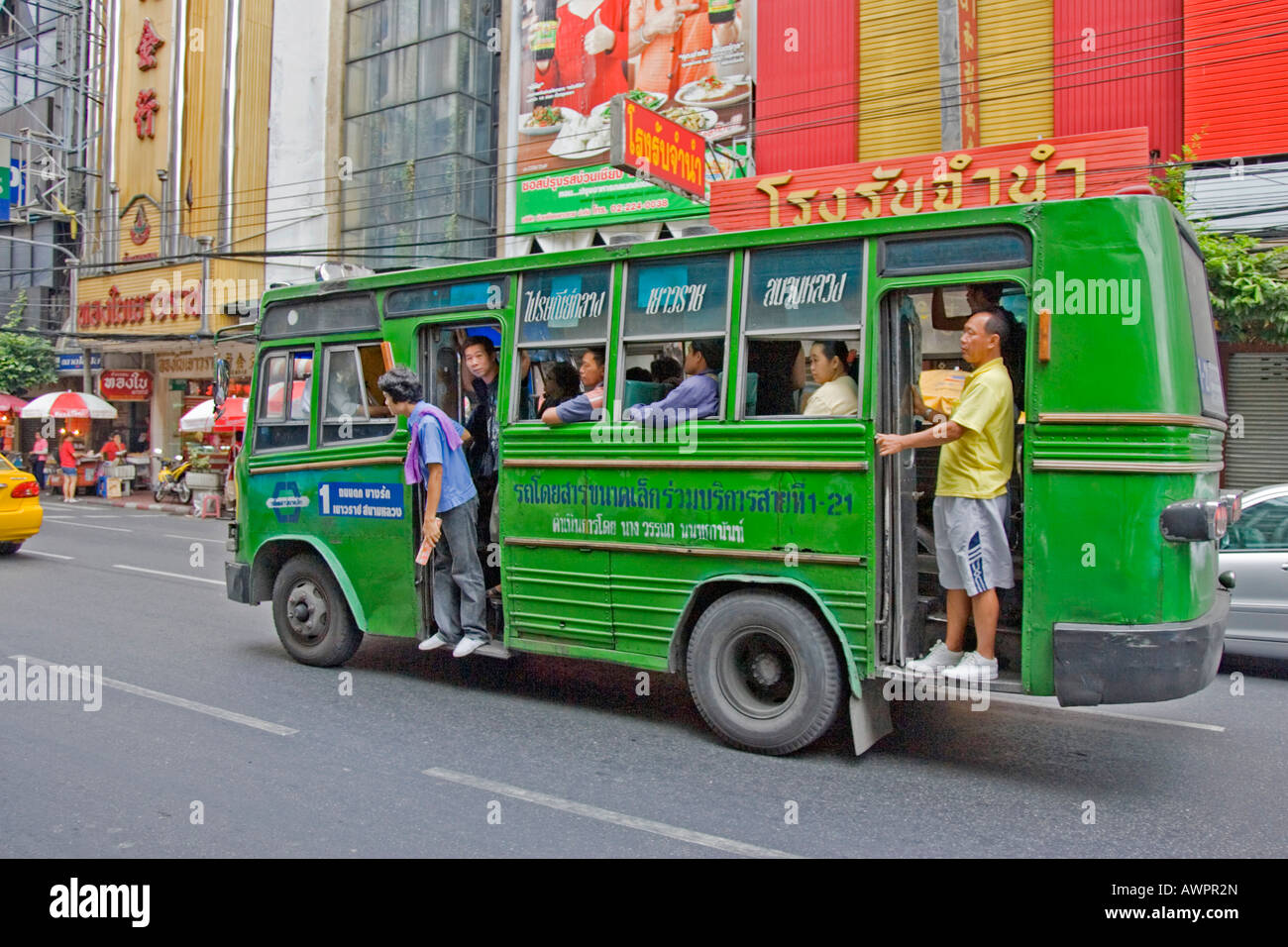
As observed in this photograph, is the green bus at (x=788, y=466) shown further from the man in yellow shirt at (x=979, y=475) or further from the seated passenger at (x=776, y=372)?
the man in yellow shirt at (x=979, y=475)

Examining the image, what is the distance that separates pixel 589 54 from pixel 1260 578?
54.6ft

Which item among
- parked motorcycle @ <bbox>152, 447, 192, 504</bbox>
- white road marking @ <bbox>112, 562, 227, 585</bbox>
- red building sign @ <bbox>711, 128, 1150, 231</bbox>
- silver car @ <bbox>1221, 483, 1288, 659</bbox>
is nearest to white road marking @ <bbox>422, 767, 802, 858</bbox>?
silver car @ <bbox>1221, 483, 1288, 659</bbox>

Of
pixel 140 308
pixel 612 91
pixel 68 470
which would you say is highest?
pixel 612 91

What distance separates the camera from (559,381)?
22.0 ft

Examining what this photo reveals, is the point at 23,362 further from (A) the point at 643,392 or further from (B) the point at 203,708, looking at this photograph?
(A) the point at 643,392

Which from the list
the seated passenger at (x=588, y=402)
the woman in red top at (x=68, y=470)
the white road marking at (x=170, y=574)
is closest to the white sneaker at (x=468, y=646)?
the seated passenger at (x=588, y=402)

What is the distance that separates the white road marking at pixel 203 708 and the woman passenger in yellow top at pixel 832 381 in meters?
3.50

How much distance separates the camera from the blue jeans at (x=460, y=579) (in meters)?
6.77

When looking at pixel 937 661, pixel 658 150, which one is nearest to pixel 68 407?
pixel 658 150

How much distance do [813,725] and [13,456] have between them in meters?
35.4

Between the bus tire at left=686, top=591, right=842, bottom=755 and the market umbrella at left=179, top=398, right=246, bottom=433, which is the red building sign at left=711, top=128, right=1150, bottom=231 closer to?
the bus tire at left=686, top=591, right=842, bottom=755

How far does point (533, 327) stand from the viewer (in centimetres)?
652
